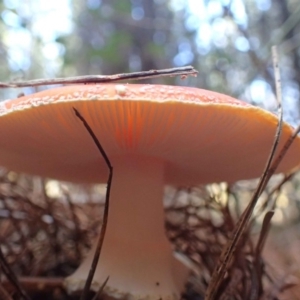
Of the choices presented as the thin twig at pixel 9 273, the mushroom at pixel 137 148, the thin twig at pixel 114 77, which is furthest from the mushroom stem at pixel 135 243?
the thin twig at pixel 114 77

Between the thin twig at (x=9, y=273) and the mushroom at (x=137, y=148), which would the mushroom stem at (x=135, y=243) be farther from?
the thin twig at (x=9, y=273)

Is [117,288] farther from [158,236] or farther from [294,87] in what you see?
[294,87]

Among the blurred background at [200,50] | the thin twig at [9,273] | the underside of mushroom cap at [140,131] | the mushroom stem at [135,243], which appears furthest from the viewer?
the blurred background at [200,50]

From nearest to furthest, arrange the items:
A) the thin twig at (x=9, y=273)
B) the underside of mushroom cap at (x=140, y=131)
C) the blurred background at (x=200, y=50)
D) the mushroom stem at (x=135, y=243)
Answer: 1. the underside of mushroom cap at (x=140, y=131)
2. the thin twig at (x=9, y=273)
3. the mushroom stem at (x=135, y=243)
4. the blurred background at (x=200, y=50)

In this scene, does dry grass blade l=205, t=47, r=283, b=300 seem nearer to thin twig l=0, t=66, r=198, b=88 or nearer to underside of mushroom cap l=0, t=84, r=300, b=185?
underside of mushroom cap l=0, t=84, r=300, b=185

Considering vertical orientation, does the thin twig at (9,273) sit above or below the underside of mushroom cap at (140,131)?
below

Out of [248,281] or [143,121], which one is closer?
[143,121]

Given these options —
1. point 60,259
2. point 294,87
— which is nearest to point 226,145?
point 60,259

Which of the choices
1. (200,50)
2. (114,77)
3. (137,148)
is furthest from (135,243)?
(200,50)
